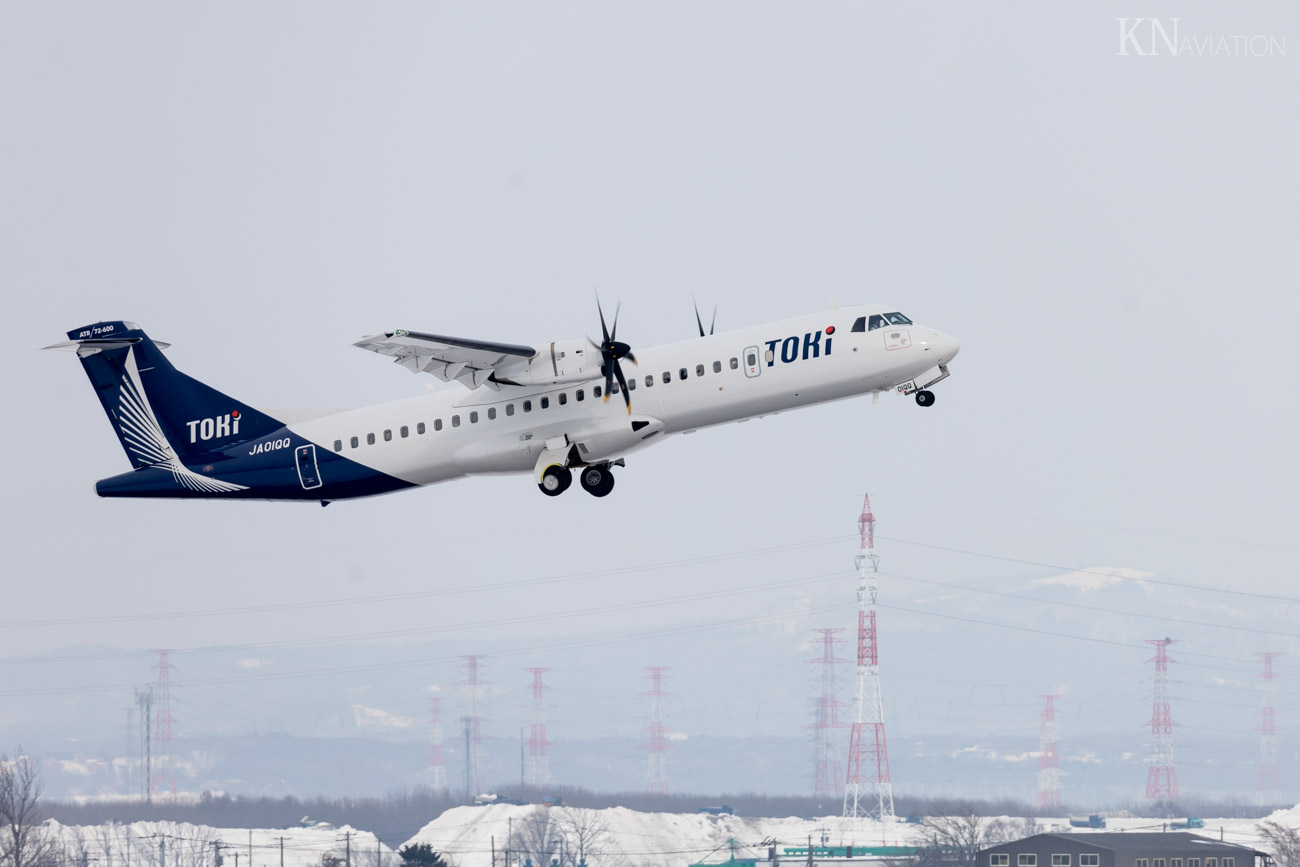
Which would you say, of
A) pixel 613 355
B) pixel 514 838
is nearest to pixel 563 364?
pixel 613 355

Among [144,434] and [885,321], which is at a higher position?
[885,321]

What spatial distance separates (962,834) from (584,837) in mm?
26700

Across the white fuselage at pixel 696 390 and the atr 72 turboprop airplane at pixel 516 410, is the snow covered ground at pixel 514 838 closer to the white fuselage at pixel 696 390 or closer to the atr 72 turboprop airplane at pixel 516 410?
the atr 72 turboprop airplane at pixel 516 410

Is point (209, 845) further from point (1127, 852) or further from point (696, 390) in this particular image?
point (696, 390)

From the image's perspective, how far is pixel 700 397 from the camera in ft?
136

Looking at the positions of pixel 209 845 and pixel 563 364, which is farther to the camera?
pixel 209 845

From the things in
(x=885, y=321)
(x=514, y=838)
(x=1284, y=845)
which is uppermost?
(x=885, y=321)

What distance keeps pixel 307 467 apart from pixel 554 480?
7805mm

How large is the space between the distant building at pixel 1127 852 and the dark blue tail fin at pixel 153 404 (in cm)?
5902

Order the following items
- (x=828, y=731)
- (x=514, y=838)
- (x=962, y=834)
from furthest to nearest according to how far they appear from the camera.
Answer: (x=828, y=731)
(x=514, y=838)
(x=962, y=834)

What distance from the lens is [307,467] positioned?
149 feet

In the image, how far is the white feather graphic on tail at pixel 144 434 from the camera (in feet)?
154

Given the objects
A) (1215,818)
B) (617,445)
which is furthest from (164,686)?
(617,445)

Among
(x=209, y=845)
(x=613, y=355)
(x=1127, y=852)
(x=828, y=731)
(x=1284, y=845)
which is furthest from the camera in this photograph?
(x=828, y=731)
